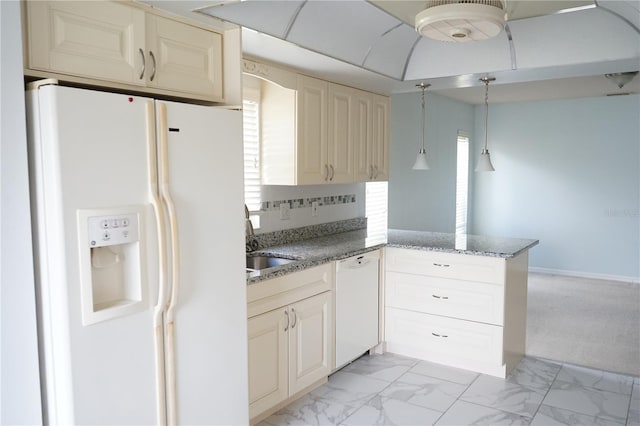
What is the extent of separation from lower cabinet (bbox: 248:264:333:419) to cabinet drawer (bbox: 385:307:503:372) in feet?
2.37

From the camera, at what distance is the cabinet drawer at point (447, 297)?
11.3 feet

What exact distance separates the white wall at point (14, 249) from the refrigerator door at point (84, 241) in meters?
0.04

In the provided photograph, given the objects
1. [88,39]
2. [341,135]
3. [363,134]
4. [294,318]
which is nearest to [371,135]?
[363,134]

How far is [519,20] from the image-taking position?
10.6 feet

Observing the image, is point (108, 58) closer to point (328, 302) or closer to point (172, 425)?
point (172, 425)

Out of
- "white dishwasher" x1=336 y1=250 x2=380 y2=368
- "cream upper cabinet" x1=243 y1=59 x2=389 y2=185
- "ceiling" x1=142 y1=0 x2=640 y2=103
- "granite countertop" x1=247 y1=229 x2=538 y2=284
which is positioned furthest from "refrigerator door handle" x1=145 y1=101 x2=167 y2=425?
"white dishwasher" x1=336 y1=250 x2=380 y2=368

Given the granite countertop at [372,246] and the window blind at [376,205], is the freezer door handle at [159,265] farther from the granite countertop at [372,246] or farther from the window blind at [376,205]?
the window blind at [376,205]

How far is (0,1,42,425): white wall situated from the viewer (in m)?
1.66

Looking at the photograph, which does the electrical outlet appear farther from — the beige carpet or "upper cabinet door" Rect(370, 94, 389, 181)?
the beige carpet

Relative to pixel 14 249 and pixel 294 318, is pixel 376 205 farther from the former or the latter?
pixel 14 249

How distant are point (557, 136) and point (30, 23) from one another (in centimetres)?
662

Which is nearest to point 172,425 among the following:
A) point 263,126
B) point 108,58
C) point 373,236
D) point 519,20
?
point 108,58

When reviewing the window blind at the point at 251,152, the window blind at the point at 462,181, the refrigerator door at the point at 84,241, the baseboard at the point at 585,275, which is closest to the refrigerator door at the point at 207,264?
the refrigerator door at the point at 84,241

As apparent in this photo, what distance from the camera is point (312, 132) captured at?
11.6ft
